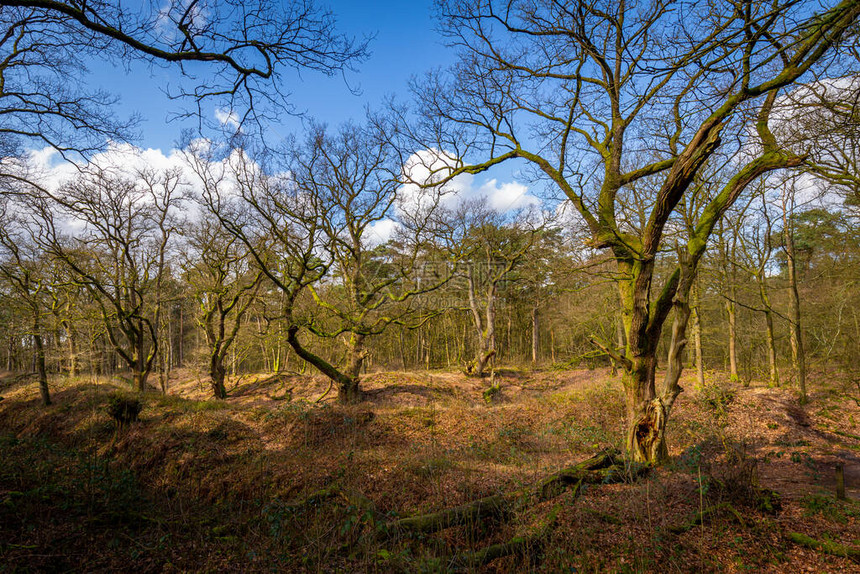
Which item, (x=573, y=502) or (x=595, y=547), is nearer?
(x=595, y=547)

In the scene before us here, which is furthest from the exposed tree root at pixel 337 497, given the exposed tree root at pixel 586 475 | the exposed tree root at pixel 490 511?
the exposed tree root at pixel 586 475

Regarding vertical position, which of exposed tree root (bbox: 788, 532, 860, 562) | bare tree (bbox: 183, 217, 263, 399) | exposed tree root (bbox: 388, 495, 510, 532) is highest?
bare tree (bbox: 183, 217, 263, 399)

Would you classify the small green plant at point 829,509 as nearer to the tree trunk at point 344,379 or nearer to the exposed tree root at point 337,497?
the exposed tree root at point 337,497

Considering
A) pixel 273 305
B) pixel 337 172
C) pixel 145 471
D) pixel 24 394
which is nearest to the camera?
pixel 145 471

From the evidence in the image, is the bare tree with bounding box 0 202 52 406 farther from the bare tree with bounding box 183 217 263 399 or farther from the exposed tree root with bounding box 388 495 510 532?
the exposed tree root with bounding box 388 495 510 532

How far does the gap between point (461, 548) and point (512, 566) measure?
42.7 inches

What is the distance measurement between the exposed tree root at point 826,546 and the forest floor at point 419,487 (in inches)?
0.6

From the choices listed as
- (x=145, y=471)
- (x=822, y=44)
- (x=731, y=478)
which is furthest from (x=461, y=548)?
(x=145, y=471)

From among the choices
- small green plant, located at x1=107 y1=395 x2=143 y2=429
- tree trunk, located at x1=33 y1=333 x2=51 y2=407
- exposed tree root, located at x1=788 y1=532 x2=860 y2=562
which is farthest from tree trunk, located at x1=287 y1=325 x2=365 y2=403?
exposed tree root, located at x1=788 y1=532 x2=860 y2=562

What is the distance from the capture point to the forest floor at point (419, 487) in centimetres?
399

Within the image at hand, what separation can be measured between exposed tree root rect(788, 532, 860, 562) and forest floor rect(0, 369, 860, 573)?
1cm

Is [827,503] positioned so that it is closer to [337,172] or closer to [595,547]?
[595,547]

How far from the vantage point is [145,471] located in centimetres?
882

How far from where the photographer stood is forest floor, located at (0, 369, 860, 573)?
3994mm
